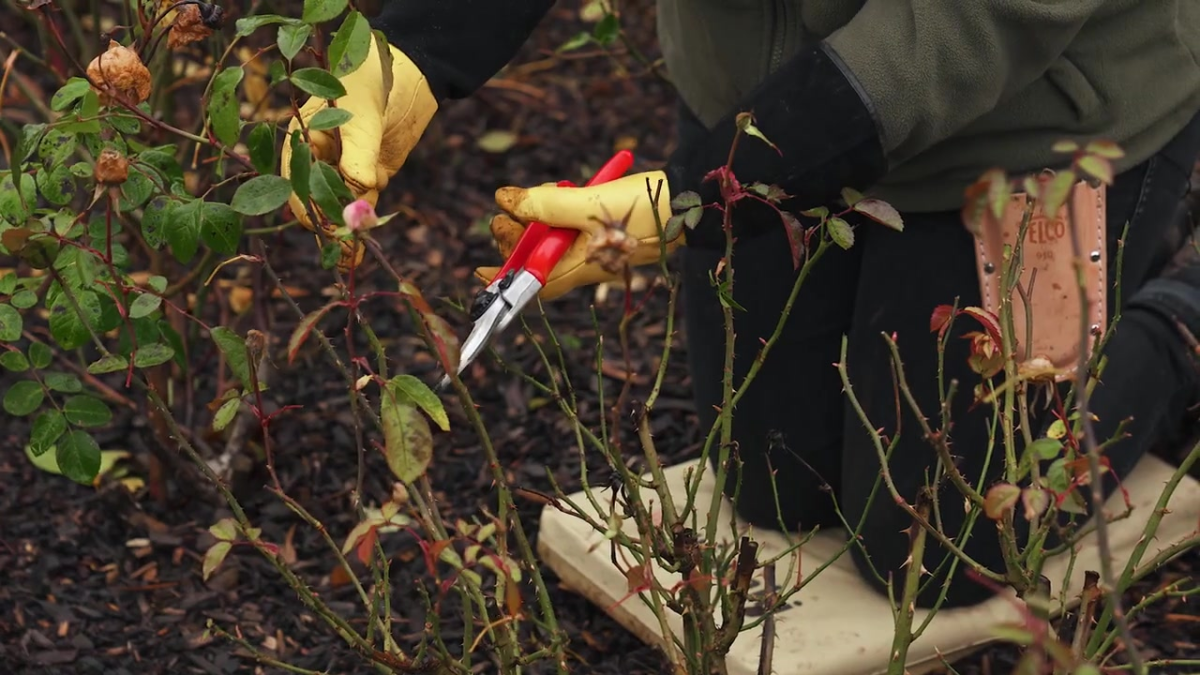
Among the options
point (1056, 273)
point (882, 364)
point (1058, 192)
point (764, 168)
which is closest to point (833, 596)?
point (882, 364)

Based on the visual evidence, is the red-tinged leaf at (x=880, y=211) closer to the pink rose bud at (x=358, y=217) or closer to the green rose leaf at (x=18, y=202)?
the pink rose bud at (x=358, y=217)

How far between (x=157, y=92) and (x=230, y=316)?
0.51 m

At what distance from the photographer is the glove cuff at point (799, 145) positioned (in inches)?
59.9

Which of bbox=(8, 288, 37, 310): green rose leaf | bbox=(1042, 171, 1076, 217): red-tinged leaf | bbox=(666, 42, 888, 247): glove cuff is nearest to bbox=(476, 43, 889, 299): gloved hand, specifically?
bbox=(666, 42, 888, 247): glove cuff

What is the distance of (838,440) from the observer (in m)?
2.09

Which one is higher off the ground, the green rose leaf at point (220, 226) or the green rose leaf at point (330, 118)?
the green rose leaf at point (330, 118)

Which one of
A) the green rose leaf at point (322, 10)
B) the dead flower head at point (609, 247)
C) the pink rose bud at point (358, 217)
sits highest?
the green rose leaf at point (322, 10)

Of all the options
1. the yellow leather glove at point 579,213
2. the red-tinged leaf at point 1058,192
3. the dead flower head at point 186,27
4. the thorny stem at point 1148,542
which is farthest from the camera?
the yellow leather glove at point 579,213

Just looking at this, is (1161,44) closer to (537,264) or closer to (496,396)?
(537,264)

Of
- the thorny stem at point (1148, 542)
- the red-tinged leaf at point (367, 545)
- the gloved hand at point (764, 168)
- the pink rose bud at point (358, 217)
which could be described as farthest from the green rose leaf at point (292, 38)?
the thorny stem at point (1148, 542)

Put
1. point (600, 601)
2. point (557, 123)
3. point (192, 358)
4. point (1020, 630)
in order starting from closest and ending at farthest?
point (1020, 630) < point (600, 601) < point (192, 358) < point (557, 123)

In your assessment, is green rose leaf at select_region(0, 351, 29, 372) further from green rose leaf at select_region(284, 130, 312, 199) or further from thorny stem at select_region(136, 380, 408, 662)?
green rose leaf at select_region(284, 130, 312, 199)

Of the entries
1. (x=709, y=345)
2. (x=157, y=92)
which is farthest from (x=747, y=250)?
(x=157, y=92)

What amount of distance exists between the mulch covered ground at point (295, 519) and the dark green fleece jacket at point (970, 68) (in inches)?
16.0
